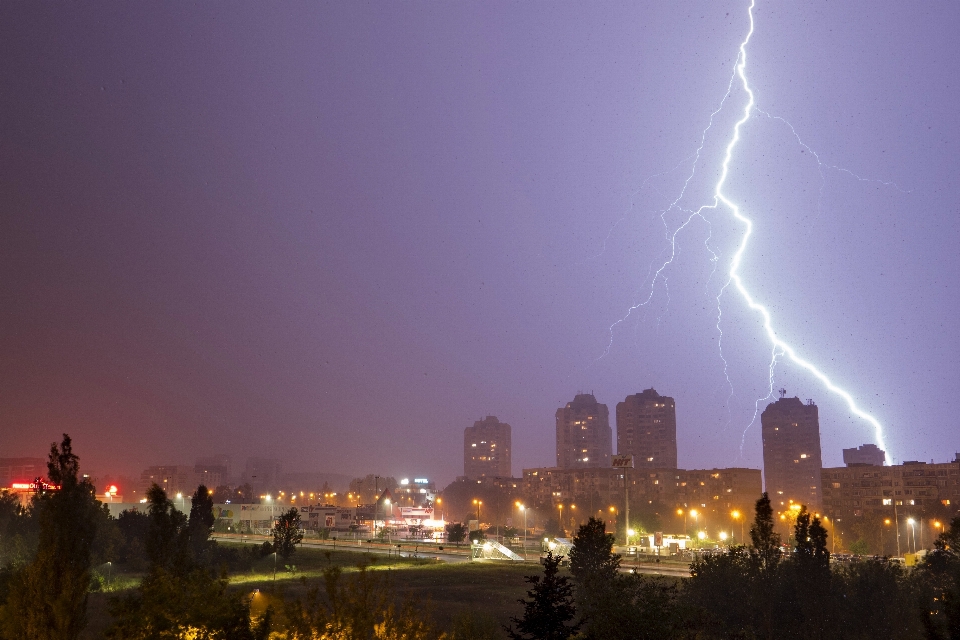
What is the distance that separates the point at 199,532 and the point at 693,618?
46.1m

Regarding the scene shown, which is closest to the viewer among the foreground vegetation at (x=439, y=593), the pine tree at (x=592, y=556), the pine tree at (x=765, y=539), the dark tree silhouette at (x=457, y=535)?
the foreground vegetation at (x=439, y=593)

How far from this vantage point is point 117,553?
59906 millimetres

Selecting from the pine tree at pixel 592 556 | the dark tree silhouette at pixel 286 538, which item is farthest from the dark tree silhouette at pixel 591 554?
the dark tree silhouette at pixel 286 538

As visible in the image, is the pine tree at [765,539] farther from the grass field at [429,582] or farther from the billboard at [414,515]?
the billboard at [414,515]

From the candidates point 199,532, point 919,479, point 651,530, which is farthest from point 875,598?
point 919,479

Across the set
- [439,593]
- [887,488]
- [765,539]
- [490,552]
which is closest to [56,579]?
[439,593]

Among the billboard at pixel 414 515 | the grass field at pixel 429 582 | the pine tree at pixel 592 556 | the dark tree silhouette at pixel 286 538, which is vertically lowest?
the billboard at pixel 414 515

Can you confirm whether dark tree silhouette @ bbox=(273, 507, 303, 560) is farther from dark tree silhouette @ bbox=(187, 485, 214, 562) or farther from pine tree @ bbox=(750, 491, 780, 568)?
pine tree @ bbox=(750, 491, 780, 568)

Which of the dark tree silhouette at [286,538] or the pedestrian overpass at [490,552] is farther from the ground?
the dark tree silhouette at [286,538]

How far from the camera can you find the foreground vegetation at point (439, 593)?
14.7 metres

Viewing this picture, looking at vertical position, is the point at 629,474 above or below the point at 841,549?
above

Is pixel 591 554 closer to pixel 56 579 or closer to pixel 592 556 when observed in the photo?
pixel 592 556

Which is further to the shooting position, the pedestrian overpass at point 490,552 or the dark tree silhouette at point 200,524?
the pedestrian overpass at point 490,552

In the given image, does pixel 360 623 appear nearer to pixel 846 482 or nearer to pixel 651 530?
pixel 651 530
